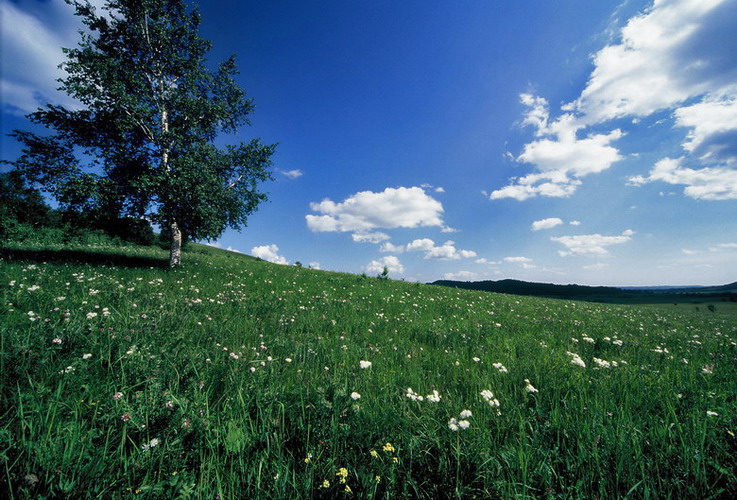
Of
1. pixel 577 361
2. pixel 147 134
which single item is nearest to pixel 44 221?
pixel 147 134

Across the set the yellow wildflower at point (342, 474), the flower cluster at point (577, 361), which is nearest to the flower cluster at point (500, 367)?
the flower cluster at point (577, 361)

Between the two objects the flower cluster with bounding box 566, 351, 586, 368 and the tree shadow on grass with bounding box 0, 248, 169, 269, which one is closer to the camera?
the flower cluster with bounding box 566, 351, 586, 368

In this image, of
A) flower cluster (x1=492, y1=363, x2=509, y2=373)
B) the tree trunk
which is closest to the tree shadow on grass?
the tree trunk

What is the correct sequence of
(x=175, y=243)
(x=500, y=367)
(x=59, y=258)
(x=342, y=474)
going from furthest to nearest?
(x=175, y=243), (x=59, y=258), (x=500, y=367), (x=342, y=474)

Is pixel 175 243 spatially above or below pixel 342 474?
above

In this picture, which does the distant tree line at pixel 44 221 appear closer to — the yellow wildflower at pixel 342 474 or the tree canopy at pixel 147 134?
the tree canopy at pixel 147 134

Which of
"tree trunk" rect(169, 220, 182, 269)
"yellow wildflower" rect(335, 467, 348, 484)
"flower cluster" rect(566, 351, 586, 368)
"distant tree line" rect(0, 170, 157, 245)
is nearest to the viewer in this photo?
"yellow wildflower" rect(335, 467, 348, 484)

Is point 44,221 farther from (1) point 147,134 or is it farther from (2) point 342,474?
(2) point 342,474

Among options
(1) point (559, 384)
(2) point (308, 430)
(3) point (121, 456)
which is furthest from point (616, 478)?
(3) point (121, 456)

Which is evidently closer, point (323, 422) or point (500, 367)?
point (323, 422)

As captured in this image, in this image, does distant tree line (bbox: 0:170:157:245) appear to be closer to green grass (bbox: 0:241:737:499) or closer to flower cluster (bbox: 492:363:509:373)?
green grass (bbox: 0:241:737:499)

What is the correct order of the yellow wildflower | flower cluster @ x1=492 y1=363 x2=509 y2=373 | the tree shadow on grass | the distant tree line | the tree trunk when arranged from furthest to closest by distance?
the tree trunk → the distant tree line → the tree shadow on grass → flower cluster @ x1=492 y1=363 x2=509 y2=373 → the yellow wildflower

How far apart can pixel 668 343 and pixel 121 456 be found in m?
11.3

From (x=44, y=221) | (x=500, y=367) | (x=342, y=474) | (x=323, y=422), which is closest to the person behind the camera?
(x=342, y=474)
